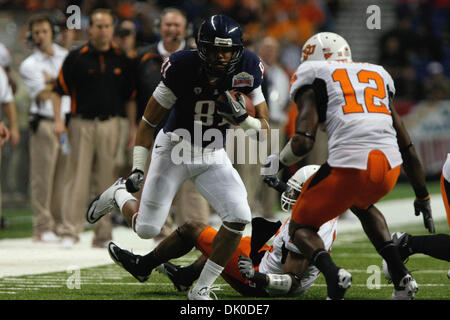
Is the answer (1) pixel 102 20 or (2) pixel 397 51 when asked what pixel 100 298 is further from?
(2) pixel 397 51

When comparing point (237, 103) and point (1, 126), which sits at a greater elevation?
point (237, 103)

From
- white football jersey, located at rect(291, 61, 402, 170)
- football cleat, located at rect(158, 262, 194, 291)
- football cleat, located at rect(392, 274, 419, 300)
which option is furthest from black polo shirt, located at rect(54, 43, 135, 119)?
football cleat, located at rect(392, 274, 419, 300)

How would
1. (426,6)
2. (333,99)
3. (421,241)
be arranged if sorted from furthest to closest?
(426,6)
(421,241)
(333,99)

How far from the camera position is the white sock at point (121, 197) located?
6227 millimetres

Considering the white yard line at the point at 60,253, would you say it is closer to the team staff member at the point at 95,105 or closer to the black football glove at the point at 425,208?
the team staff member at the point at 95,105

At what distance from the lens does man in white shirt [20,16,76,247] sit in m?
9.30

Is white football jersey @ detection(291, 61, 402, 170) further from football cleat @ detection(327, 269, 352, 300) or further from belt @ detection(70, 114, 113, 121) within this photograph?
belt @ detection(70, 114, 113, 121)

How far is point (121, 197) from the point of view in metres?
6.29

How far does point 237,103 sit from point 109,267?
2.57 m

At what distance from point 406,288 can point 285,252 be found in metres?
0.82

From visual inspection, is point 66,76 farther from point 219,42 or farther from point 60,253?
point 219,42

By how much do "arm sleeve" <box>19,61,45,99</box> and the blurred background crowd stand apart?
113 inches

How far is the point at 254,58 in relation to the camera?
5574 millimetres
